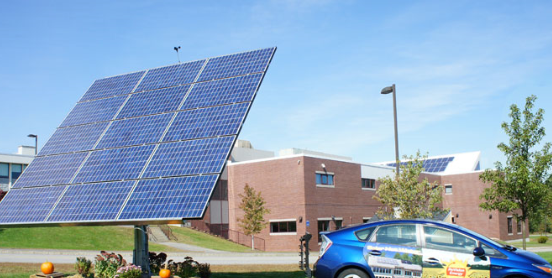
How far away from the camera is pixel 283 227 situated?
151 ft

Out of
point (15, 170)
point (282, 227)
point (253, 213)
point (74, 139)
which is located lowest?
point (282, 227)

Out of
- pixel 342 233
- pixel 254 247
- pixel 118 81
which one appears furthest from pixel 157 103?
pixel 254 247

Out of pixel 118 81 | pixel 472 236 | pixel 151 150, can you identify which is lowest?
pixel 472 236

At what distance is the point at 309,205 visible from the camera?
44438 mm

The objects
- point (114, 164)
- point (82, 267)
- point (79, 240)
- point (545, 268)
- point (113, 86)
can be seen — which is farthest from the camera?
point (79, 240)

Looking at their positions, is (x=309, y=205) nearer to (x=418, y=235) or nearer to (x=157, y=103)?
(x=157, y=103)

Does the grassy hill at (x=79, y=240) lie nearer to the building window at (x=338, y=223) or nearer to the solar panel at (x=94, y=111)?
the building window at (x=338, y=223)

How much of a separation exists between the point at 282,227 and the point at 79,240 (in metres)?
16.0

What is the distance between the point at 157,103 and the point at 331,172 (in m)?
32.1

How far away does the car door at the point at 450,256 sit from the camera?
10625 mm

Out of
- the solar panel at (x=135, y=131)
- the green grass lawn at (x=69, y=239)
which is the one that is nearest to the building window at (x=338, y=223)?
the green grass lawn at (x=69, y=239)

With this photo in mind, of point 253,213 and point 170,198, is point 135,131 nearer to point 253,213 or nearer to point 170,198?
point 170,198

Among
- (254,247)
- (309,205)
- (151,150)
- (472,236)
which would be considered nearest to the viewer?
(472,236)

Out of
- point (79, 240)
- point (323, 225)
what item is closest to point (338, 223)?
point (323, 225)
